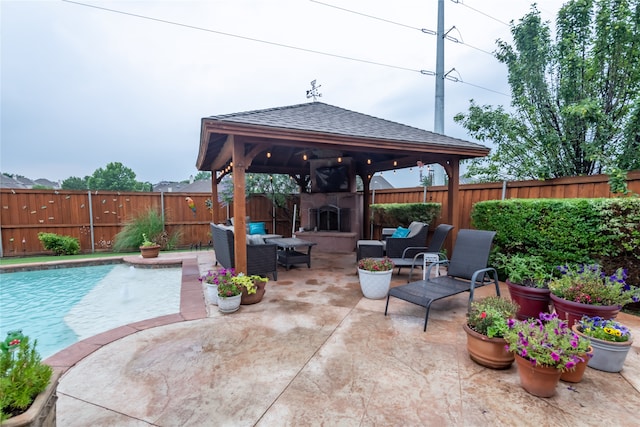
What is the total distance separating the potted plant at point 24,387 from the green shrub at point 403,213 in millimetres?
6798

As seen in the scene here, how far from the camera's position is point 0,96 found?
8281 mm

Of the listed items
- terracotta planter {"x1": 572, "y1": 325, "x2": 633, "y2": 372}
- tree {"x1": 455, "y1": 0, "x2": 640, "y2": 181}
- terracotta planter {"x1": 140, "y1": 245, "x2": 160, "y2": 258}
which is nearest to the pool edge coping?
terracotta planter {"x1": 140, "y1": 245, "x2": 160, "y2": 258}

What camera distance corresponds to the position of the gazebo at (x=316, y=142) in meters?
3.89

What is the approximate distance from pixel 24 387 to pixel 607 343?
12.4 ft

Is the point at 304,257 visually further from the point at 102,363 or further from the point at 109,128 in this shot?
the point at 109,128

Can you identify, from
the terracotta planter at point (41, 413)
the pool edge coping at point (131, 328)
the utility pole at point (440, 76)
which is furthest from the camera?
the utility pole at point (440, 76)

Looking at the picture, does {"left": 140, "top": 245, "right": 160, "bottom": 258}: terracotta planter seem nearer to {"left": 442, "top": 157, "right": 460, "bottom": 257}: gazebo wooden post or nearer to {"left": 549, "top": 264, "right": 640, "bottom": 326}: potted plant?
{"left": 442, "top": 157, "right": 460, "bottom": 257}: gazebo wooden post

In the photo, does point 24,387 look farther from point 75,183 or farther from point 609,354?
point 75,183

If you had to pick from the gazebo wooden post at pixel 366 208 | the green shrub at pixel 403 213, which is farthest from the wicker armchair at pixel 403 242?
the gazebo wooden post at pixel 366 208

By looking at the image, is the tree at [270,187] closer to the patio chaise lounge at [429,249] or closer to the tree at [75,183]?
A: the patio chaise lounge at [429,249]

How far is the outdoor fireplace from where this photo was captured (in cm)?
846

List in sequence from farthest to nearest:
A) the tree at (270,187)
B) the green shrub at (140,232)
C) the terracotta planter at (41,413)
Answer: the tree at (270,187)
the green shrub at (140,232)
the terracotta planter at (41,413)

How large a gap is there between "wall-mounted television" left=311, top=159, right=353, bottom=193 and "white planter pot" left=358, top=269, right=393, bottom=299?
4787mm

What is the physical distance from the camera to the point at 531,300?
2.96m
